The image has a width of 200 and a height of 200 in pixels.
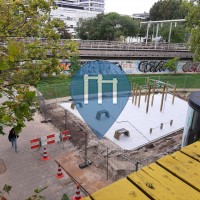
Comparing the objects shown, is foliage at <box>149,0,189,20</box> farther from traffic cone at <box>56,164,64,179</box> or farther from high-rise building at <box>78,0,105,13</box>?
high-rise building at <box>78,0,105,13</box>

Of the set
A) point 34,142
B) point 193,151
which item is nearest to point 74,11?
point 34,142

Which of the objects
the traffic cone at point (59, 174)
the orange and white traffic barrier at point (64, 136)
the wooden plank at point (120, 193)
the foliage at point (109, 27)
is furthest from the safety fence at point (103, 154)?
the foliage at point (109, 27)

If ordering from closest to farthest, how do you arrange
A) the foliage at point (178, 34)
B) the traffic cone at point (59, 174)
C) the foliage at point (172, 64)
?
the traffic cone at point (59, 174) → the foliage at point (172, 64) → the foliage at point (178, 34)

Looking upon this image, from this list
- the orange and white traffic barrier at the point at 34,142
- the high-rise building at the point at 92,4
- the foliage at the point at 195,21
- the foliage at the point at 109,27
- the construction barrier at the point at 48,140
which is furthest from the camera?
the high-rise building at the point at 92,4

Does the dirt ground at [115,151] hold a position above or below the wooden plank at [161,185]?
below

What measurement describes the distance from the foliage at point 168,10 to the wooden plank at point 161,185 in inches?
2168

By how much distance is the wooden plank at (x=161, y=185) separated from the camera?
2082 millimetres

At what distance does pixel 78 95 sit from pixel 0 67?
17.9 metres

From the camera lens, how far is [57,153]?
1209 cm

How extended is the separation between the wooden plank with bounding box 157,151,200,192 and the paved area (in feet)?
24.6

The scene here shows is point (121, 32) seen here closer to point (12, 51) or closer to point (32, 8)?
point (32, 8)

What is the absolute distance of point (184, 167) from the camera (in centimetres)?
254

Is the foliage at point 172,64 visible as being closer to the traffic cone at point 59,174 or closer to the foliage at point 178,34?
the foliage at point 178,34

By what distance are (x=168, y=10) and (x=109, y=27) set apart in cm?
1694
